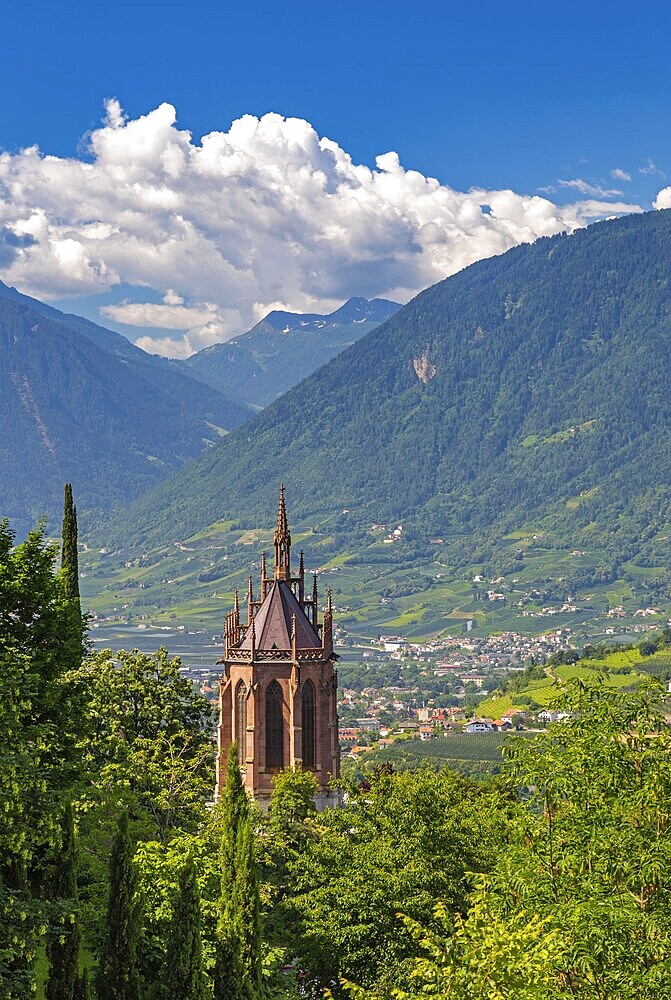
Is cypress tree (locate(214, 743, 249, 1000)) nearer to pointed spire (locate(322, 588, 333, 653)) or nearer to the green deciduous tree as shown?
the green deciduous tree

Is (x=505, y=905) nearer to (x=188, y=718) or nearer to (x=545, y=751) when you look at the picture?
(x=545, y=751)

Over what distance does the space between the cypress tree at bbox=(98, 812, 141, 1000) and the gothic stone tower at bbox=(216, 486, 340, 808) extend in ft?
125

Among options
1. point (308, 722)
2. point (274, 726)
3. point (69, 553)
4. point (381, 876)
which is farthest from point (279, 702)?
point (381, 876)

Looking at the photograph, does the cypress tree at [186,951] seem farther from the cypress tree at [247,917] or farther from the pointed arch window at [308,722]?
the pointed arch window at [308,722]

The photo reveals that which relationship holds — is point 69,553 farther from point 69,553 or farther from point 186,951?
point 186,951

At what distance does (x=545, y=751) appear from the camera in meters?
34.9

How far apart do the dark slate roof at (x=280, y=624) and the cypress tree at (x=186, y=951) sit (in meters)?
41.4

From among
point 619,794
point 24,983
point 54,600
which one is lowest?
point 24,983

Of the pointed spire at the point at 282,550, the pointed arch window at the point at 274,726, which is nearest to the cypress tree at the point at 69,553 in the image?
the pointed arch window at the point at 274,726

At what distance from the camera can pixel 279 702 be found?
233 feet

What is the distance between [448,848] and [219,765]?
26304mm

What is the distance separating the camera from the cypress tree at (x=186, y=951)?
30.0 m

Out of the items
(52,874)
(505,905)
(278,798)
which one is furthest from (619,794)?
(278,798)

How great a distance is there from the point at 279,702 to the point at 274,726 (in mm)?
1265
